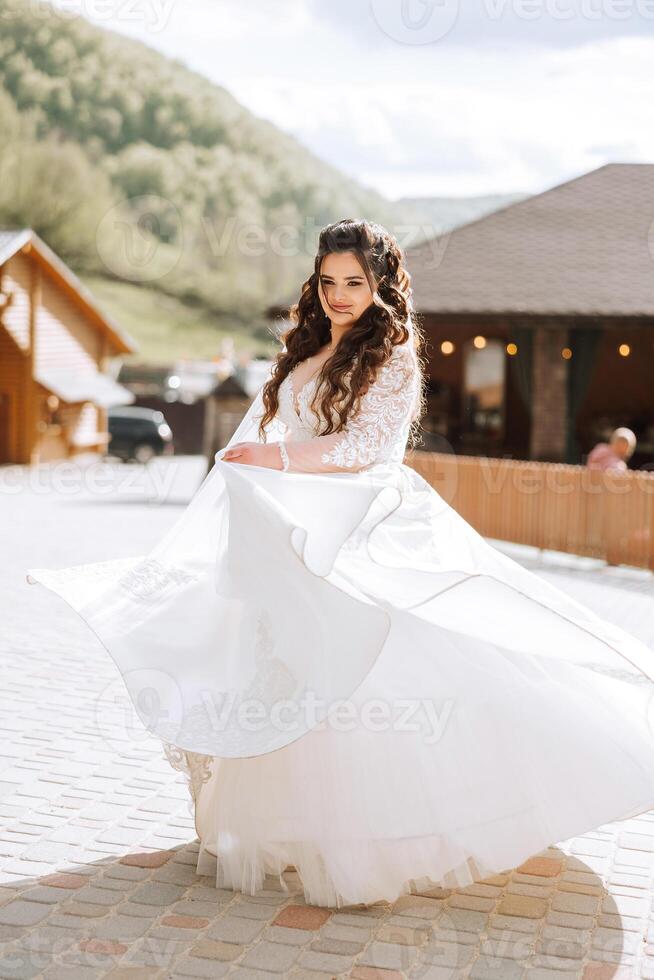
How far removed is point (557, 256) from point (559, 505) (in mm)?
9725

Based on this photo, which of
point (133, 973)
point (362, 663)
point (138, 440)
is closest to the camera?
point (133, 973)

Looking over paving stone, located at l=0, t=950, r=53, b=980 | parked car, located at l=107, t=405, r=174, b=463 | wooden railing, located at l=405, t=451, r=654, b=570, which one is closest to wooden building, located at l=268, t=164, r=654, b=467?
wooden railing, located at l=405, t=451, r=654, b=570

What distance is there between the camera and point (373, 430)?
3887 mm

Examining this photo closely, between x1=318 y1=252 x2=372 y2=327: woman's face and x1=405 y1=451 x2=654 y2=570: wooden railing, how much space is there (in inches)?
420

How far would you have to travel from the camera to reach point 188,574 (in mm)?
4016

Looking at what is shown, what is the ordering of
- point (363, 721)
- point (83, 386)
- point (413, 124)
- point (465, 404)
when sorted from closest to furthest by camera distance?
point (363, 721), point (465, 404), point (83, 386), point (413, 124)

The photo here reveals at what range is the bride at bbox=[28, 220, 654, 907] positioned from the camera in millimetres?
3551

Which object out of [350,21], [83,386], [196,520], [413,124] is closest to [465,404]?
[83,386]

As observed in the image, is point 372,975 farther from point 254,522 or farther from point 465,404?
point 465,404

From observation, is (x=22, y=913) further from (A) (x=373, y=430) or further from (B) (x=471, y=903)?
(A) (x=373, y=430)

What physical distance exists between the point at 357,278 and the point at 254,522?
37.9 inches

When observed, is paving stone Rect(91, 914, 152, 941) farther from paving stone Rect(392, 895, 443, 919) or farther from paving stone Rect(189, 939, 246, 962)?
paving stone Rect(392, 895, 443, 919)

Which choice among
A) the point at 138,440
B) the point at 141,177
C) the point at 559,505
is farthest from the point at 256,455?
the point at 141,177

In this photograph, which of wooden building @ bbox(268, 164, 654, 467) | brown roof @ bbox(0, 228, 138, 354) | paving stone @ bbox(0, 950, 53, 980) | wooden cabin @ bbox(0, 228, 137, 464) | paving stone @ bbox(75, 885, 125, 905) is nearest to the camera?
paving stone @ bbox(0, 950, 53, 980)
